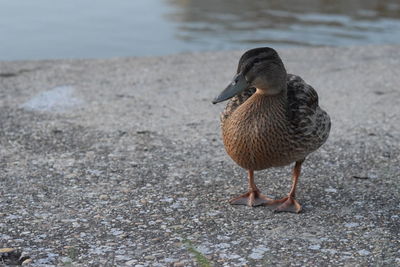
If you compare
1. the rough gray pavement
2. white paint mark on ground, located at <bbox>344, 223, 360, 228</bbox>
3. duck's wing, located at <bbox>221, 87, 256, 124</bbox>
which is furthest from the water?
white paint mark on ground, located at <bbox>344, 223, 360, 228</bbox>

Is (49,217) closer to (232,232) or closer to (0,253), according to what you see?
(0,253)

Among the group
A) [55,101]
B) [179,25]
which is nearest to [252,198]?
[55,101]

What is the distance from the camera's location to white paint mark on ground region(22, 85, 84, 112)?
22.6 feet

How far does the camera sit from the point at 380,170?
17.5ft

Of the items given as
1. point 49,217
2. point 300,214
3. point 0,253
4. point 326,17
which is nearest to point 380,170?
point 300,214

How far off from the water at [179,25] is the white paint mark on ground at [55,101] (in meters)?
2.86

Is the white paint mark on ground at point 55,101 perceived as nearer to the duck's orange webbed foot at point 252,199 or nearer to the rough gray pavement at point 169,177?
the rough gray pavement at point 169,177

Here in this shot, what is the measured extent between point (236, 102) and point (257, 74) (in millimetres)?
381

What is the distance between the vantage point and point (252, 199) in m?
4.64

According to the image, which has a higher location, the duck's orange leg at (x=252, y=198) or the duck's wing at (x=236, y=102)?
the duck's wing at (x=236, y=102)

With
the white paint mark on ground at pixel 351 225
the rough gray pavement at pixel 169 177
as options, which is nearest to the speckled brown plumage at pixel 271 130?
the rough gray pavement at pixel 169 177

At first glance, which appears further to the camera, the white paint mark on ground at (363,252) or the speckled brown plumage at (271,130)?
the speckled brown plumage at (271,130)

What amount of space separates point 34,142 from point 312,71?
13.0 ft

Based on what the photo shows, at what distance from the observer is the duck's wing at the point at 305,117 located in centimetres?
441
